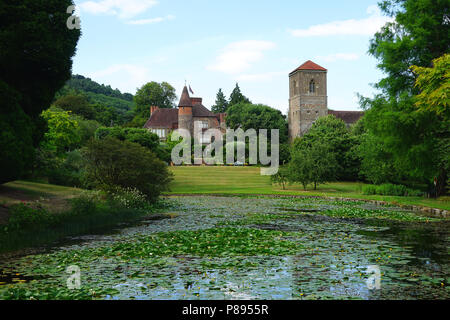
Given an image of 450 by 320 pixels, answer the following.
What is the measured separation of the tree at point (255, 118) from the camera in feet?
267

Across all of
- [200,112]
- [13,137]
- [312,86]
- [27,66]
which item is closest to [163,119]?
[200,112]

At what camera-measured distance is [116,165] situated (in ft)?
77.6

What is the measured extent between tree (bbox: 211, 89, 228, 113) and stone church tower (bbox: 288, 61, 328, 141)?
28.3 meters

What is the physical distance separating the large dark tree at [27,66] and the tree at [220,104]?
323 feet

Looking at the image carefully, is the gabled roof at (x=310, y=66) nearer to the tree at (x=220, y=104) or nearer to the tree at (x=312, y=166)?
the tree at (x=220, y=104)

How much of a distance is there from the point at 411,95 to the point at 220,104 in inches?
3551

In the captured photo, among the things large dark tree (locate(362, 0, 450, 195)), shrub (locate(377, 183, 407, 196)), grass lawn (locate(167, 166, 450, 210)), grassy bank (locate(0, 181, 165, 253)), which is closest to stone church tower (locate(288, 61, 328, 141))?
grass lawn (locate(167, 166, 450, 210))

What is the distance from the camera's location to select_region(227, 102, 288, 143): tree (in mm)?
81438

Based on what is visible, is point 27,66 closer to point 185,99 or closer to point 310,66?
point 185,99

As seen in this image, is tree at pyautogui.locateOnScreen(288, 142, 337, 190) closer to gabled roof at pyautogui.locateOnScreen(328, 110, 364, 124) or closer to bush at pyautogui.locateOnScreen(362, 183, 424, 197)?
bush at pyautogui.locateOnScreen(362, 183, 424, 197)

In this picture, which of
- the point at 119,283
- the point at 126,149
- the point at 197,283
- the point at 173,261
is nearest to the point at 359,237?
the point at 173,261

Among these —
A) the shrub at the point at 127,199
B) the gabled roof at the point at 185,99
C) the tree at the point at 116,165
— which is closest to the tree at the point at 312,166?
the tree at the point at 116,165
